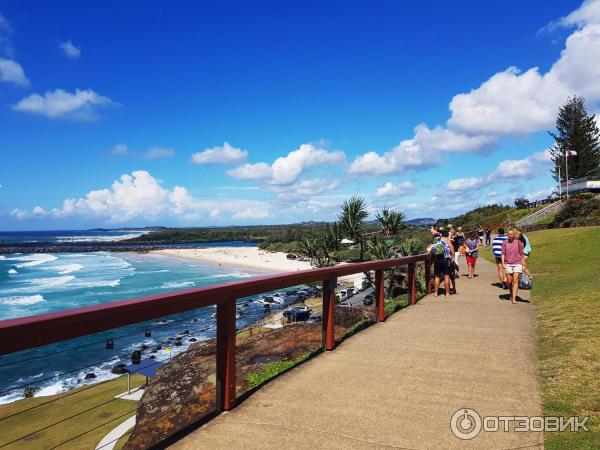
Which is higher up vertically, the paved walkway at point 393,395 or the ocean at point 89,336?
the paved walkway at point 393,395

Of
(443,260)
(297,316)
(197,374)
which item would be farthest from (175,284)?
(197,374)

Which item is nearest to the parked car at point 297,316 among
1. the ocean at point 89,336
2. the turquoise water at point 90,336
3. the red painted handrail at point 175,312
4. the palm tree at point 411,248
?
the turquoise water at point 90,336

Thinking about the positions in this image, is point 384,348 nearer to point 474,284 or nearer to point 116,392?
point 474,284

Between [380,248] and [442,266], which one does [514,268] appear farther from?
[380,248]

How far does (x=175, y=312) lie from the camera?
3510mm

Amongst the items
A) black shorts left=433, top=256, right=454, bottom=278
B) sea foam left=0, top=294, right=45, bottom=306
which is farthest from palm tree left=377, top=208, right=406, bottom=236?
sea foam left=0, top=294, right=45, bottom=306

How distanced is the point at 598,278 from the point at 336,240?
626 inches

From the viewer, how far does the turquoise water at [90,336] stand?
18.9 m

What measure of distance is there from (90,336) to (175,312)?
3202cm

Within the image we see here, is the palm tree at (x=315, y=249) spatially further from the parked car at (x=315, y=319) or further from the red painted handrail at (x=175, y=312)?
the red painted handrail at (x=175, y=312)

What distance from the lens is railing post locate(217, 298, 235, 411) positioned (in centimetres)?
403

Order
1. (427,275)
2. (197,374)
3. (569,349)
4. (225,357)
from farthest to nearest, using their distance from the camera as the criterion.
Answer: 1. (427,275)
2. (197,374)
3. (569,349)
4. (225,357)

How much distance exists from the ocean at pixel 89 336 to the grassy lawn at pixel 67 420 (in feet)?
3.27

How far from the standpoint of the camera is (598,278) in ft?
40.4
